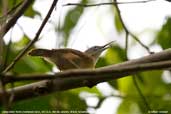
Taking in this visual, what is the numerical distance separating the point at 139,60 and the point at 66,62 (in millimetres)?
279

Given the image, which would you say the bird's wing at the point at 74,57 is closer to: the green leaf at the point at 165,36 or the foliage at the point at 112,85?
the foliage at the point at 112,85

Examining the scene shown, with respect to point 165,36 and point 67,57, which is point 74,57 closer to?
point 67,57

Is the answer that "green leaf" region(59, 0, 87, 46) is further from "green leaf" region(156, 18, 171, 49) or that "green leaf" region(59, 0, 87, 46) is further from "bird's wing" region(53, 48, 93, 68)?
"bird's wing" region(53, 48, 93, 68)

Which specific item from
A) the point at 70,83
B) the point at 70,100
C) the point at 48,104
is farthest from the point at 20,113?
the point at 70,83

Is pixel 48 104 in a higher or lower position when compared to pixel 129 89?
higher

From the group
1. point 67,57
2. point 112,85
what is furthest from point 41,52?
point 112,85

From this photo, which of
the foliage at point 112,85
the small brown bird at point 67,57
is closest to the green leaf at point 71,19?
the foliage at point 112,85

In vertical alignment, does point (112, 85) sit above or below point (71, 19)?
below

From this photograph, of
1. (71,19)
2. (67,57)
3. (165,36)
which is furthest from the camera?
(71,19)

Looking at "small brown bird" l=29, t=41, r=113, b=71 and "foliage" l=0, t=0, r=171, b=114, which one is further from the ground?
"small brown bird" l=29, t=41, r=113, b=71

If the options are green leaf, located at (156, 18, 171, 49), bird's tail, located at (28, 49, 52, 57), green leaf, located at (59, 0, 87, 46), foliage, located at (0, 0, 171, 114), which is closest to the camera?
bird's tail, located at (28, 49, 52, 57)

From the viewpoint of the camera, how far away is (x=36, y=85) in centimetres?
116

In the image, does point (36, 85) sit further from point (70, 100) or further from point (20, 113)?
point (70, 100)

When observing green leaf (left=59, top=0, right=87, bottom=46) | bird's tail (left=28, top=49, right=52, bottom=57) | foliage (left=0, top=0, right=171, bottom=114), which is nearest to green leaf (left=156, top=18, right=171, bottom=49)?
foliage (left=0, top=0, right=171, bottom=114)
